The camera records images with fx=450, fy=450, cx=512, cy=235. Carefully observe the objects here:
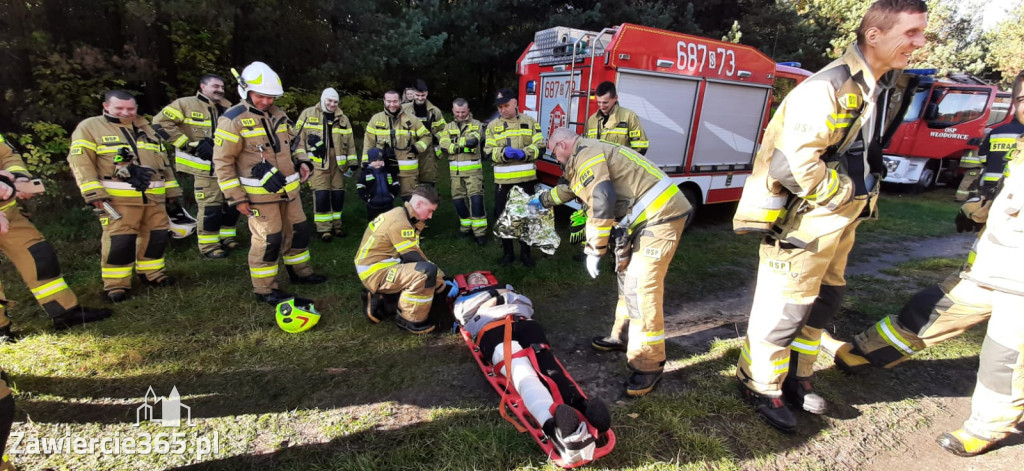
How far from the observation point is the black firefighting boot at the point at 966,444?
2623 mm

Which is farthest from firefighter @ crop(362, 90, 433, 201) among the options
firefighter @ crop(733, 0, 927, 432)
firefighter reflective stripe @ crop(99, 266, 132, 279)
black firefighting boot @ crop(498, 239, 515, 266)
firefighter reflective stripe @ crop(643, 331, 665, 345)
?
firefighter @ crop(733, 0, 927, 432)

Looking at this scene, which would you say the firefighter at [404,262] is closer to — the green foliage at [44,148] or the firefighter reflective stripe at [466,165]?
the firefighter reflective stripe at [466,165]

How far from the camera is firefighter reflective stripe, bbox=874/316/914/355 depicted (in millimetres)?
3111

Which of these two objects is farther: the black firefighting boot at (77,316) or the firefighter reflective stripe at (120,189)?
the firefighter reflective stripe at (120,189)

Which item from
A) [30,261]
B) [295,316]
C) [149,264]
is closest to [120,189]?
[149,264]

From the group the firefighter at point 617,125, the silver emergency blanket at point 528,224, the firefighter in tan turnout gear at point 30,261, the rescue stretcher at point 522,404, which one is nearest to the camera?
the rescue stretcher at point 522,404

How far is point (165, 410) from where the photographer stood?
293 cm

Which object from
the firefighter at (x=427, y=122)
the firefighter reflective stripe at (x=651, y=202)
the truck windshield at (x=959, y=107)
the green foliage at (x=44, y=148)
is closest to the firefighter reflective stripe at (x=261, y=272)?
the firefighter at (x=427, y=122)

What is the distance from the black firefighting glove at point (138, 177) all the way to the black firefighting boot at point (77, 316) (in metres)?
1.16

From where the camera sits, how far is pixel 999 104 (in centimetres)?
1277

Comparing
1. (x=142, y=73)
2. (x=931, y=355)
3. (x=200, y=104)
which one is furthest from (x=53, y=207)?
(x=931, y=355)

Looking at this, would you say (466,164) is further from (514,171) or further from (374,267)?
(374,267)

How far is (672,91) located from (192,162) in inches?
249

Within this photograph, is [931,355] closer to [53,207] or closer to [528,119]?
[528,119]
